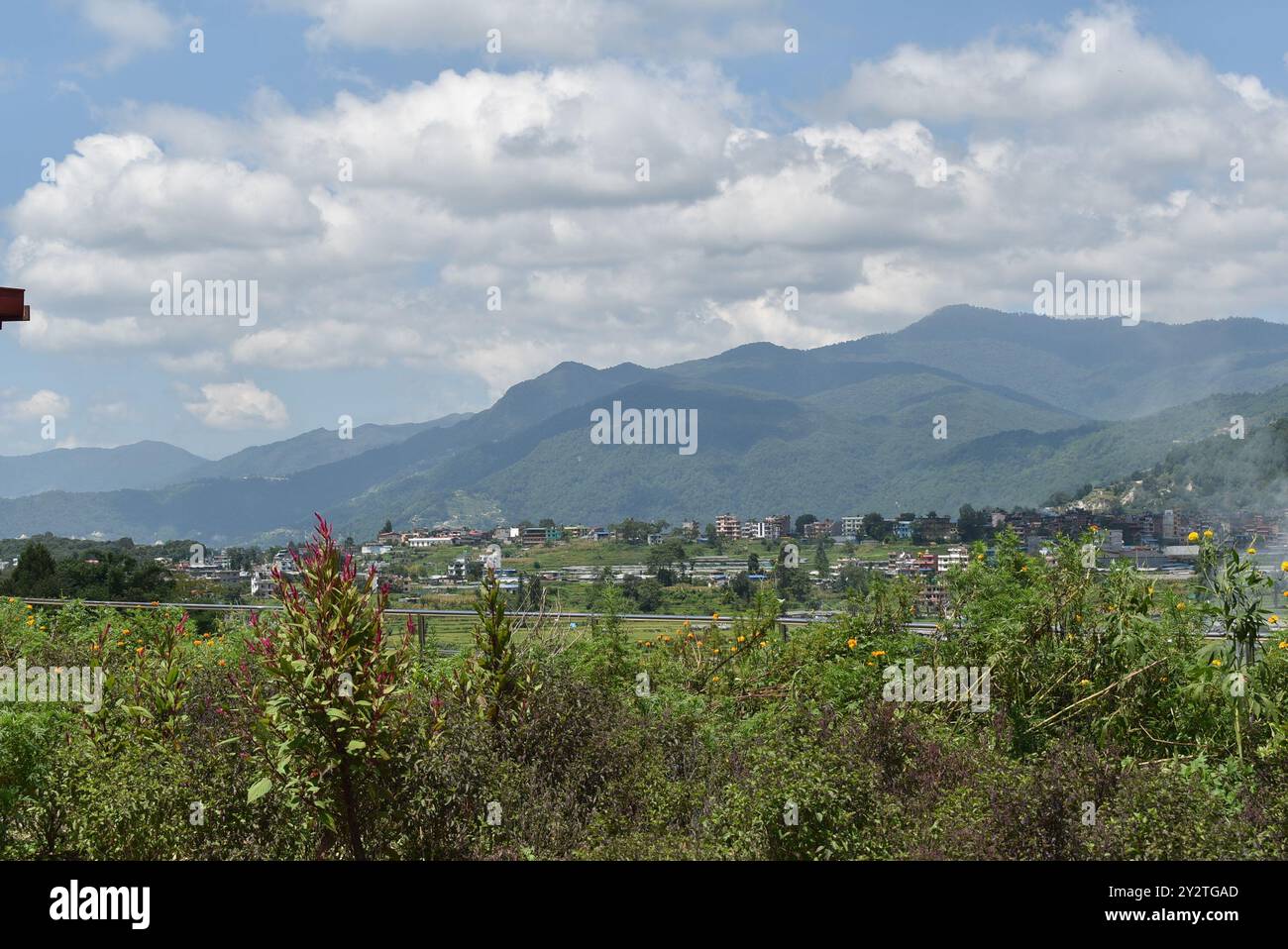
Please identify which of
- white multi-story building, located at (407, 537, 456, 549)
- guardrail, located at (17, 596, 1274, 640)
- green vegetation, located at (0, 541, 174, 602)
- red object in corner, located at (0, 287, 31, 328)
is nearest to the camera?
red object in corner, located at (0, 287, 31, 328)

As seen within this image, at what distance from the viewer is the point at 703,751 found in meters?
7.84

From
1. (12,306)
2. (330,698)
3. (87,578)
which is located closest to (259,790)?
(330,698)

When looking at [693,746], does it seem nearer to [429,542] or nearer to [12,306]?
[12,306]

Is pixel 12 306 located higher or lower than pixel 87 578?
higher

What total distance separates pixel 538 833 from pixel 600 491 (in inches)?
7459

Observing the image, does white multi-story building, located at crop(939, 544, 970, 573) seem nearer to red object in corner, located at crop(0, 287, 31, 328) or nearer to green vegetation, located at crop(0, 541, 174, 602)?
red object in corner, located at crop(0, 287, 31, 328)

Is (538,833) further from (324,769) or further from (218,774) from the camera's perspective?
(218,774)

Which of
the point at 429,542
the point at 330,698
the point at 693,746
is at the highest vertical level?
the point at 429,542

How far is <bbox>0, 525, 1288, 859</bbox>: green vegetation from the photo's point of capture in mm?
6160

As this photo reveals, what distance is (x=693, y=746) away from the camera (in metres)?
7.88

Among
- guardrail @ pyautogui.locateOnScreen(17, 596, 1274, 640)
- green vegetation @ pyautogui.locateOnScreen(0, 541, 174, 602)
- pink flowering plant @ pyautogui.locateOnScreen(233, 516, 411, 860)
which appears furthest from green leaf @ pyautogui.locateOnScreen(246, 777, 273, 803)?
green vegetation @ pyautogui.locateOnScreen(0, 541, 174, 602)

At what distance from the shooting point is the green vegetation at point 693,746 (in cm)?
616

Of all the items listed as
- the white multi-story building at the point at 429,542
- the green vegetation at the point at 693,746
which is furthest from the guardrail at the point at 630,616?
the white multi-story building at the point at 429,542
